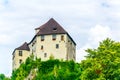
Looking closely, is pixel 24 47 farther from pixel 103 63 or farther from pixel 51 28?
pixel 103 63

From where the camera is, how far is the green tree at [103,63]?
6562cm

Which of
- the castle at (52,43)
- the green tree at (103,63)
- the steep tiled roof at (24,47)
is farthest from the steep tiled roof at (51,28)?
the green tree at (103,63)

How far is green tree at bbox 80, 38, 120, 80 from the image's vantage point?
65.6 meters

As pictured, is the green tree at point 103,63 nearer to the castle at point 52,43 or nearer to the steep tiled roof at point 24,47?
the castle at point 52,43

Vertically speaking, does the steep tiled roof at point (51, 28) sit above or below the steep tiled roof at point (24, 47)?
above

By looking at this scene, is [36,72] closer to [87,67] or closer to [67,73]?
[67,73]

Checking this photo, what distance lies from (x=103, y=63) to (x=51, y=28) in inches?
2603

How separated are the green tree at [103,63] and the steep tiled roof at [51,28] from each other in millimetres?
61574

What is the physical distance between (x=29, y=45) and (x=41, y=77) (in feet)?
126

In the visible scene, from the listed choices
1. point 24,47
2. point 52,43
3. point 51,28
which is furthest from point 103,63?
point 24,47

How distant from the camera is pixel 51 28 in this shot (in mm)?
131875

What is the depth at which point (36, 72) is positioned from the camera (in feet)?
346

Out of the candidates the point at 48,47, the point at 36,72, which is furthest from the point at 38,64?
the point at 48,47

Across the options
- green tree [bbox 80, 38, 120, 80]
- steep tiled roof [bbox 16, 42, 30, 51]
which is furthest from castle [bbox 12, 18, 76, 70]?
green tree [bbox 80, 38, 120, 80]
